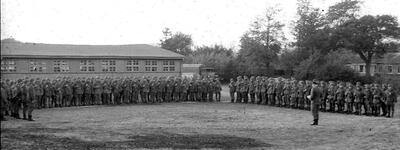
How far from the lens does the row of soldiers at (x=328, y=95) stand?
21766 millimetres

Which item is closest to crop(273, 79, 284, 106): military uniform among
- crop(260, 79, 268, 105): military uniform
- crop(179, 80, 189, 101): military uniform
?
crop(260, 79, 268, 105): military uniform

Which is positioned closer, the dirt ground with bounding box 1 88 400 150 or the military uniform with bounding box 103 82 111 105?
the dirt ground with bounding box 1 88 400 150

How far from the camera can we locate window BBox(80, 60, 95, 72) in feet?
120

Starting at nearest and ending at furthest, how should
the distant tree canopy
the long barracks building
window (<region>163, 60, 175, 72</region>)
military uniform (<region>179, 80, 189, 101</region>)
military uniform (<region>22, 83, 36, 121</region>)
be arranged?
military uniform (<region>22, 83, 36, 121</region>) → military uniform (<region>179, 80, 189, 101</region>) → the long barracks building → window (<region>163, 60, 175, 72</region>) → the distant tree canopy

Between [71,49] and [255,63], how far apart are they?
20.4m

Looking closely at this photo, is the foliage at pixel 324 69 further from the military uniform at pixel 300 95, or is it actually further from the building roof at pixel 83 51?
the military uniform at pixel 300 95

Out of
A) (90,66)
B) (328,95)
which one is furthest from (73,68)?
(328,95)

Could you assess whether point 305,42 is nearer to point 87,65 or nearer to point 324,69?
point 324,69

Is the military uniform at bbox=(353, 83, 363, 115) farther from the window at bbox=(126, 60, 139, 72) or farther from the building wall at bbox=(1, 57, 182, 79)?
the window at bbox=(126, 60, 139, 72)

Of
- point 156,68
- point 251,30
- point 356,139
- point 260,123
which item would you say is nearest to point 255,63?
point 251,30

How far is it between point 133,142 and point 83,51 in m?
26.7

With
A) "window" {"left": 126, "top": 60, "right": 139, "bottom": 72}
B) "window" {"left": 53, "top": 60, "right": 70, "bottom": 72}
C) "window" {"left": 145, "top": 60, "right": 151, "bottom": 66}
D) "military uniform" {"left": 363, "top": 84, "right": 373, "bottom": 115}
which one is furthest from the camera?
"window" {"left": 145, "top": 60, "right": 151, "bottom": 66}

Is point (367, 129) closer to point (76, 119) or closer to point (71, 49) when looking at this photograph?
point (76, 119)

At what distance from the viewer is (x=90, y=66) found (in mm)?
36938
